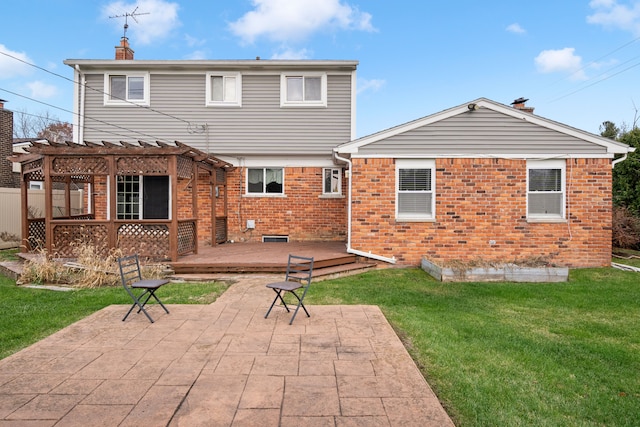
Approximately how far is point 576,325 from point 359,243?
547cm

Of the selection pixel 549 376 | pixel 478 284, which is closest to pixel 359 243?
pixel 478 284

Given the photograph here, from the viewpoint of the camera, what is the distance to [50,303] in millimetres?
6992

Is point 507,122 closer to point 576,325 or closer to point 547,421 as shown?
point 576,325

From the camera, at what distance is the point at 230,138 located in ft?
47.4

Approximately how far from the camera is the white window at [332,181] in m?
14.5

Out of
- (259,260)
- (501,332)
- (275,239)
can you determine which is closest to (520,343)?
(501,332)

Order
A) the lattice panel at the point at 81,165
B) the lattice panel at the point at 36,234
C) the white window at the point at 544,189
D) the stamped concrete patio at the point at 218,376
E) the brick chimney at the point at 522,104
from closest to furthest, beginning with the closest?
the stamped concrete patio at the point at 218,376 < the lattice panel at the point at 81,165 < the white window at the point at 544,189 < the lattice panel at the point at 36,234 < the brick chimney at the point at 522,104

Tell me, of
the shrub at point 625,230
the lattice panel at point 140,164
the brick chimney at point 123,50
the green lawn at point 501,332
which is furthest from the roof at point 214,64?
the shrub at point 625,230

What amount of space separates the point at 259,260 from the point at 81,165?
457cm

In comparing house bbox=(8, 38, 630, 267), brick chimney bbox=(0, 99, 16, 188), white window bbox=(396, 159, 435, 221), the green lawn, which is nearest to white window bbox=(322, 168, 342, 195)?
house bbox=(8, 38, 630, 267)

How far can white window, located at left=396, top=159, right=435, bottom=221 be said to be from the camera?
10.8 m

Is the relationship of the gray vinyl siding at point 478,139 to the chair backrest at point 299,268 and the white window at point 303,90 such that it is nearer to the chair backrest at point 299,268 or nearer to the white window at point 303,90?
the chair backrest at point 299,268

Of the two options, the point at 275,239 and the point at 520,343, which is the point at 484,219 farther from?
the point at 275,239

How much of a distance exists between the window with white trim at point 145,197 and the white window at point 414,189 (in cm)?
779
